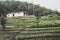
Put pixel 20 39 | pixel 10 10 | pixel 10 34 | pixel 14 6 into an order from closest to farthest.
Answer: pixel 20 39 → pixel 10 34 → pixel 10 10 → pixel 14 6

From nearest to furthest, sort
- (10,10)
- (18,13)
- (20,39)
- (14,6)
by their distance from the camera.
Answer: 1. (20,39)
2. (18,13)
3. (10,10)
4. (14,6)

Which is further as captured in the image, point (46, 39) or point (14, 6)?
point (14, 6)

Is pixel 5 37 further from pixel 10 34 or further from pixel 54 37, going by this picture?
pixel 54 37

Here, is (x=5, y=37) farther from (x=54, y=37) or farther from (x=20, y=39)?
(x=54, y=37)

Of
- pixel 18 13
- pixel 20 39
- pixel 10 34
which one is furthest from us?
pixel 18 13

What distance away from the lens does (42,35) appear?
755 cm

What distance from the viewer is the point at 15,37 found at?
7410 millimetres

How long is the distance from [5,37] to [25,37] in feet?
3.04

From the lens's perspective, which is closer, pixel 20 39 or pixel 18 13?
pixel 20 39

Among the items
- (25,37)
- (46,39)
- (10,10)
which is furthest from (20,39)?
(10,10)

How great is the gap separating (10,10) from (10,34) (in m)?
23.7

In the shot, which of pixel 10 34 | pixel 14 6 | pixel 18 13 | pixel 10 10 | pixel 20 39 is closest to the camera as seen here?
pixel 20 39

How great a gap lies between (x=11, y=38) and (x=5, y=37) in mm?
278

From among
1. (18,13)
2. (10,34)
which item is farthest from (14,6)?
(10,34)
